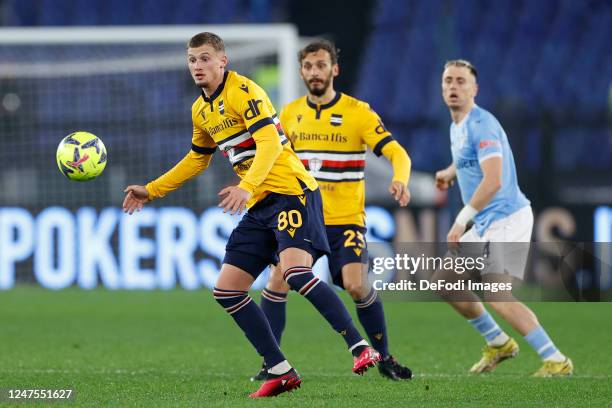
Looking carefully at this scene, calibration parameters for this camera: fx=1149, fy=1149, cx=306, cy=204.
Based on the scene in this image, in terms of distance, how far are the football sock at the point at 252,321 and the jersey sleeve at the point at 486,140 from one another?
1969 millimetres

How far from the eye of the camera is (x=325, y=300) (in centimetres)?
585

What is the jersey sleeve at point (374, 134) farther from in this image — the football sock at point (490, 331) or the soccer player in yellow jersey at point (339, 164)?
the football sock at point (490, 331)

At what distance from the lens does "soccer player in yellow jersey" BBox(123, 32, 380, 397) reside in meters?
5.81

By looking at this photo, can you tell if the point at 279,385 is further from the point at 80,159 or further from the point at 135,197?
the point at 80,159

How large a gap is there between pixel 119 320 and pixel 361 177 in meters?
4.36

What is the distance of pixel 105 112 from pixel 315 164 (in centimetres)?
803

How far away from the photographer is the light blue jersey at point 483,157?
7102mm

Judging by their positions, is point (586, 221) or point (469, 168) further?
point (586, 221)

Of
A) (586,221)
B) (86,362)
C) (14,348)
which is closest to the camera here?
(86,362)

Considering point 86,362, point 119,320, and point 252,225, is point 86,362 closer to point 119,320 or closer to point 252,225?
point 252,225

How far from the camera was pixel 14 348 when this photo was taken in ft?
27.8

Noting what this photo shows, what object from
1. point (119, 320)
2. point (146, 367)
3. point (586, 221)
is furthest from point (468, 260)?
point (586, 221)

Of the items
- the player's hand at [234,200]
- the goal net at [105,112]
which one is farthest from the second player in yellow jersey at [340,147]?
the goal net at [105,112]

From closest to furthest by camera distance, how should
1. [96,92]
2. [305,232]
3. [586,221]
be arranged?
1. [305,232]
2. [586,221]
3. [96,92]
